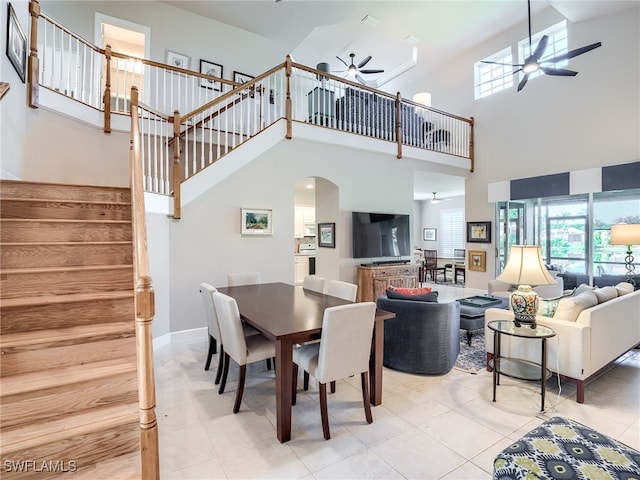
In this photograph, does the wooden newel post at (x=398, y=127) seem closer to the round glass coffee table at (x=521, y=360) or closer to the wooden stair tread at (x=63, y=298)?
the round glass coffee table at (x=521, y=360)

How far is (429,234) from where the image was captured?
12.4m

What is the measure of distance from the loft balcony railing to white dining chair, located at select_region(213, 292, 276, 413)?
2.05 meters

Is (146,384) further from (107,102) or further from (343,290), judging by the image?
(107,102)

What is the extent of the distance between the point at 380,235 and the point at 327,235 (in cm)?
105

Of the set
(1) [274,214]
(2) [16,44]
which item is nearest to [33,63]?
Result: (2) [16,44]

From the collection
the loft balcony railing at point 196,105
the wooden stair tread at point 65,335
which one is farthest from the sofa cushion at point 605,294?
the loft balcony railing at point 196,105

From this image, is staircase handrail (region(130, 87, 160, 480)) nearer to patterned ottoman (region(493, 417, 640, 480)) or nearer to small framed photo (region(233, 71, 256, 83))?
patterned ottoman (region(493, 417, 640, 480))

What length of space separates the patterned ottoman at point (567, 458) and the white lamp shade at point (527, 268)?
129cm

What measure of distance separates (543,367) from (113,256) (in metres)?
3.74

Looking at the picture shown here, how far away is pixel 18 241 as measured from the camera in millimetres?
2555

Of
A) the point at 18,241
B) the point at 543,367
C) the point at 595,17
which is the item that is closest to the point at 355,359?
the point at 543,367

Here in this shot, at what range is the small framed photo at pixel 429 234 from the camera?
12164 millimetres

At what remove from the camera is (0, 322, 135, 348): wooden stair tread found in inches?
75.7

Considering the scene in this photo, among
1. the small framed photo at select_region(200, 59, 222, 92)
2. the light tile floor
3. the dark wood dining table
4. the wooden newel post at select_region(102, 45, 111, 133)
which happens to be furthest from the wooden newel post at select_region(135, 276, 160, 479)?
the small framed photo at select_region(200, 59, 222, 92)
